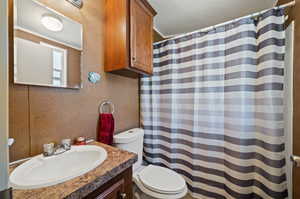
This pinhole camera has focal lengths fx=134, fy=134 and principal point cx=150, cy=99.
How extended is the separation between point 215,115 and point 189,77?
1.64 ft

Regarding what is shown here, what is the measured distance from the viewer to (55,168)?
812mm

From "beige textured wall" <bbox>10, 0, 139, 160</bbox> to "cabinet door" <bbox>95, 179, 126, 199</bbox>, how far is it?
58cm

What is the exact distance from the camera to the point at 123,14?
3.89ft

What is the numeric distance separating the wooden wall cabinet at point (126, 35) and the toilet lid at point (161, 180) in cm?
100

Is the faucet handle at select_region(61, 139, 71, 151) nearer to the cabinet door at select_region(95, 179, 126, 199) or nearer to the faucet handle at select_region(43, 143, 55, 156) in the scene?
the faucet handle at select_region(43, 143, 55, 156)

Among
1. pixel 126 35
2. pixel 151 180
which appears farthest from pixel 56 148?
pixel 126 35

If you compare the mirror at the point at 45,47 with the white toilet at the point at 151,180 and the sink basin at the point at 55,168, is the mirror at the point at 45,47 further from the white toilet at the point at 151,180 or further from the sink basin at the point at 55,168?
the white toilet at the point at 151,180

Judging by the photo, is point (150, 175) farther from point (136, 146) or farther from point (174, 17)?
point (174, 17)

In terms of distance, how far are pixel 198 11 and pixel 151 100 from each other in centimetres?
126

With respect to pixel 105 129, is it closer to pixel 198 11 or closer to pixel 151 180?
pixel 151 180

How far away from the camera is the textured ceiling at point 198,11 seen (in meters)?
1.52

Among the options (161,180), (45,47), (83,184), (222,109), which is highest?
(45,47)

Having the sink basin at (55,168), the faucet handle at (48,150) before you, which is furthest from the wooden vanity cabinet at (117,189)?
the faucet handle at (48,150)

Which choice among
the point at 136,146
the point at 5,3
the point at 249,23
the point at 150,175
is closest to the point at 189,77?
the point at 249,23
